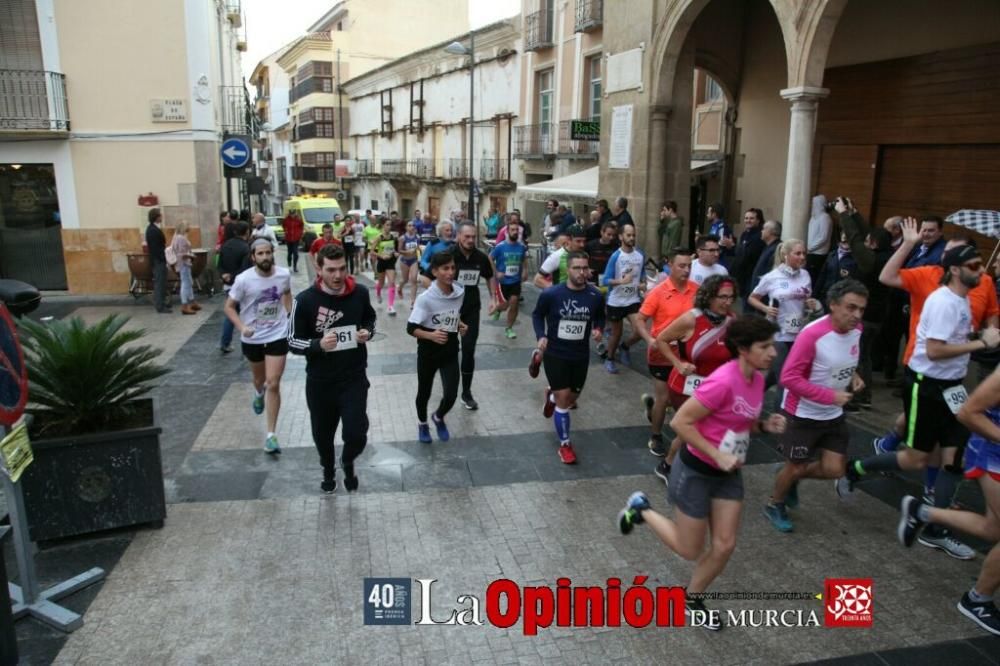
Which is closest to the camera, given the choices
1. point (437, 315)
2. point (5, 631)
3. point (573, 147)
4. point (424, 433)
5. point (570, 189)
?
point (5, 631)

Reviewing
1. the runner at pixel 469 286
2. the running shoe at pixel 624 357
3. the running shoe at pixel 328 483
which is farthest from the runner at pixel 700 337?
the running shoe at pixel 624 357

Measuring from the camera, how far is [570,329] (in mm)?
6391

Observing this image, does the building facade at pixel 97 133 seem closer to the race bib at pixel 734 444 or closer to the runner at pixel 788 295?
the runner at pixel 788 295

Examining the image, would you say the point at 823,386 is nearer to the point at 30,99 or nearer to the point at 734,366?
the point at 734,366

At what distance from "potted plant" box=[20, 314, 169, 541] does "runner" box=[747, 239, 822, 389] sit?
5.42 meters

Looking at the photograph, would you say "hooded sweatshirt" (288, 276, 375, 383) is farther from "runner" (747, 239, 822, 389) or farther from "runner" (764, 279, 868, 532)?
"runner" (747, 239, 822, 389)

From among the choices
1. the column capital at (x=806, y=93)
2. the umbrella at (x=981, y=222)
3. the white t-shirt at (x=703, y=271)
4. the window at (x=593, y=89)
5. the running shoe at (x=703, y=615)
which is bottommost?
the running shoe at (x=703, y=615)

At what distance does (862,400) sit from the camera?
26.0ft

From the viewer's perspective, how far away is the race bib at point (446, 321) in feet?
22.0

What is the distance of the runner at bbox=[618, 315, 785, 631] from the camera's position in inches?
153

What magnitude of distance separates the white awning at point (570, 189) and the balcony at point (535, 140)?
21.6ft

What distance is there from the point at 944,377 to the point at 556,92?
22554 mm

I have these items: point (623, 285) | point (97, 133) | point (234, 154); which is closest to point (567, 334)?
point (623, 285)

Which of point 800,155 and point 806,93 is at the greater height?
point 806,93
